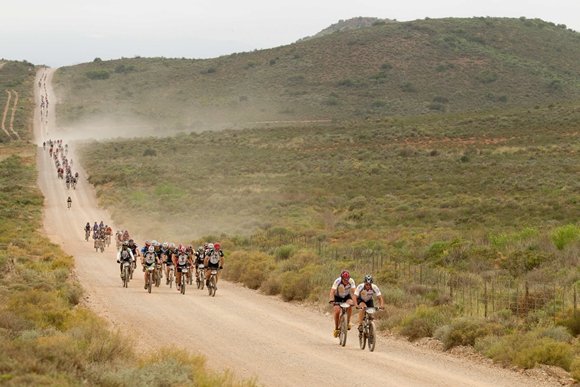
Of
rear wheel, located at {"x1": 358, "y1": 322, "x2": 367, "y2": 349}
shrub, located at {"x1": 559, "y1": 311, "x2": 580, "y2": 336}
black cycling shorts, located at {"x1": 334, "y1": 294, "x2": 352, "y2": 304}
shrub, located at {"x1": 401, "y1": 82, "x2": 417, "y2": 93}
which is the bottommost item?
rear wheel, located at {"x1": 358, "y1": 322, "x2": 367, "y2": 349}

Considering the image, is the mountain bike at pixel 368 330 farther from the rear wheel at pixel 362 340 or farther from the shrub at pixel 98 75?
the shrub at pixel 98 75

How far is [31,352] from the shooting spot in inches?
489

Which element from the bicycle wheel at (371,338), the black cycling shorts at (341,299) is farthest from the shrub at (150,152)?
the bicycle wheel at (371,338)

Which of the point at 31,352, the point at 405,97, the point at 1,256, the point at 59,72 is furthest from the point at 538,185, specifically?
the point at 59,72

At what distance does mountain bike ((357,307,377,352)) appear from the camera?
2030 centimetres

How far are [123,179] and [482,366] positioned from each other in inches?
2542

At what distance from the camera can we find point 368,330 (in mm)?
20500

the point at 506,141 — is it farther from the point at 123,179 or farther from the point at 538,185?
the point at 123,179

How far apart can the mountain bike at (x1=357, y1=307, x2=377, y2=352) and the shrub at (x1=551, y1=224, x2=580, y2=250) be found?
1383 centimetres

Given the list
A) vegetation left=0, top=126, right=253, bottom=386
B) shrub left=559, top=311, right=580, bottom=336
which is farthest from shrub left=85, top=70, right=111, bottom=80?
shrub left=559, top=311, right=580, bottom=336

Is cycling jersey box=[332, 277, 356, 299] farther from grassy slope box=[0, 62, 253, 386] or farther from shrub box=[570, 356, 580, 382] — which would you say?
shrub box=[570, 356, 580, 382]

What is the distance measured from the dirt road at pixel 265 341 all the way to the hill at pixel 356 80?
91401mm

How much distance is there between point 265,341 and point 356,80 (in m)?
119

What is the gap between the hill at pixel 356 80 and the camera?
126812 mm
